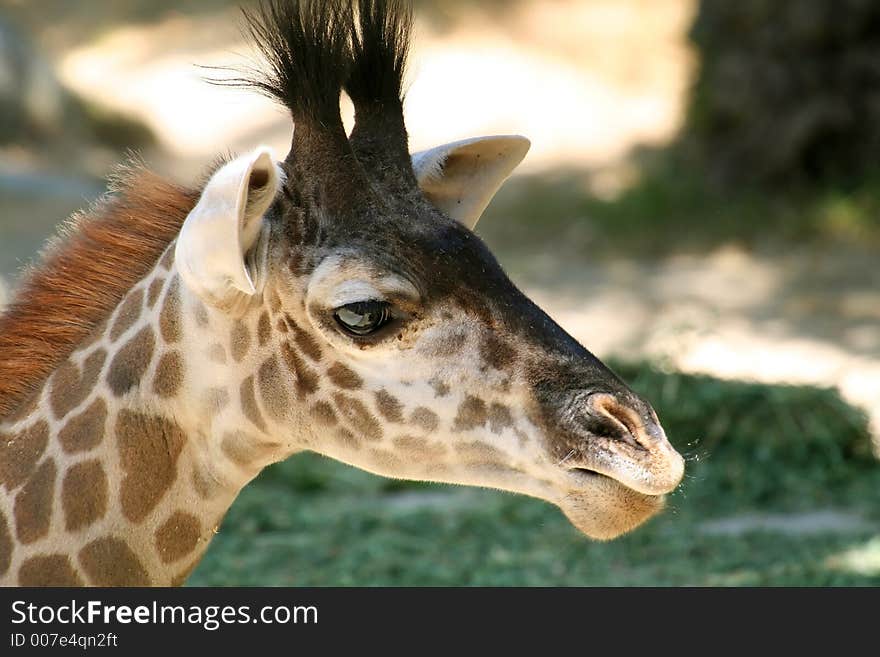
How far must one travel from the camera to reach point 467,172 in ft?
11.7

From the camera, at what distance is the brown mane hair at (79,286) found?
3260mm

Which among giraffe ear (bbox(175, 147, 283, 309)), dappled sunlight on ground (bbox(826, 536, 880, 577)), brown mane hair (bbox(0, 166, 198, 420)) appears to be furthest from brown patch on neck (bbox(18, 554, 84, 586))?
dappled sunlight on ground (bbox(826, 536, 880, 577))

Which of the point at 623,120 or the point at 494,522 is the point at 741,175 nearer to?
the point at 623,120

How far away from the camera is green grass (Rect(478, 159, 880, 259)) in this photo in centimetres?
1093

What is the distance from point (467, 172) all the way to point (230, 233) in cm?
98

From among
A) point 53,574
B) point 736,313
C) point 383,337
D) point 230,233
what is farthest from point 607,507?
point 736,313

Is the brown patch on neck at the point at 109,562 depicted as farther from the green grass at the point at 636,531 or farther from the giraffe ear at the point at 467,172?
the green grass at the point at 636,531

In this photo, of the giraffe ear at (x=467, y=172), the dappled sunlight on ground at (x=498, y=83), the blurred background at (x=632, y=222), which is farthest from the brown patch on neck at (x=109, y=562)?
the dappled sunlight on ground at (x=498, y=83)

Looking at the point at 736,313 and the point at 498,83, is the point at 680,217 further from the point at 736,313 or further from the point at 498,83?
the point at 498,83

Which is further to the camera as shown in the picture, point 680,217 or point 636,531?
point 680,217

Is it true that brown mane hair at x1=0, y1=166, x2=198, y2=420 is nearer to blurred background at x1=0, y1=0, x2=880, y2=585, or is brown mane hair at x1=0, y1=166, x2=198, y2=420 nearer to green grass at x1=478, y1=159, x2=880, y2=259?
blurred background at x1=0, y1=0, x2=880, y2=585

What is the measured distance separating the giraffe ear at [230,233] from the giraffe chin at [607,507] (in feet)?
2.86

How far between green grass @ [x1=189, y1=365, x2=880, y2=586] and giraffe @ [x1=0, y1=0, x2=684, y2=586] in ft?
6.86

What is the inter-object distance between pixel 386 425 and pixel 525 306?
0.43 meters
